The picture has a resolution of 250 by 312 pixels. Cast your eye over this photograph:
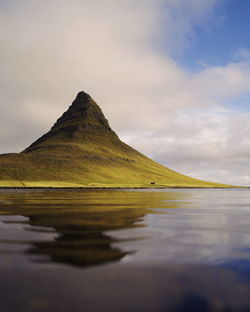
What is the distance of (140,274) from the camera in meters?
8.02

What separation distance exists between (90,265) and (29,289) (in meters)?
2.21

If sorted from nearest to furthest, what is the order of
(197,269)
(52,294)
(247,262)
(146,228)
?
(52,294) < (197,269) < (247,262) < (146,228)

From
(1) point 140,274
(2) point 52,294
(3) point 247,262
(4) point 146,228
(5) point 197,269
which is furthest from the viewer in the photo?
(4) point 146,228

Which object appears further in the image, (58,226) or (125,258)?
(58,226)

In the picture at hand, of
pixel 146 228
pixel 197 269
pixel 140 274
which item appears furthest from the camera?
pixel 146 228

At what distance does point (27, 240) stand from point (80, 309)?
7.56m

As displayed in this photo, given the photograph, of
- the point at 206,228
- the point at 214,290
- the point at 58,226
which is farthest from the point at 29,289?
the point at 206,228

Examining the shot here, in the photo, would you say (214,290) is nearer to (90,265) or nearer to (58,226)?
(90,265)

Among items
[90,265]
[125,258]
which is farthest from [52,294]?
[125,258]

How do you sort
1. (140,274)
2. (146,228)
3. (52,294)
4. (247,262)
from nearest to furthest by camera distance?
(52,294), (140,274), (247,262), (146,228)

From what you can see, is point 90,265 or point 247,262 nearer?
point 90,265

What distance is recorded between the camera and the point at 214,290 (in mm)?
6961

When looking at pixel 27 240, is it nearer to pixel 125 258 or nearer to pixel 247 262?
pixel 125 258

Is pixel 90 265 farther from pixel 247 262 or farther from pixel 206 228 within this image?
pixel 206 228
